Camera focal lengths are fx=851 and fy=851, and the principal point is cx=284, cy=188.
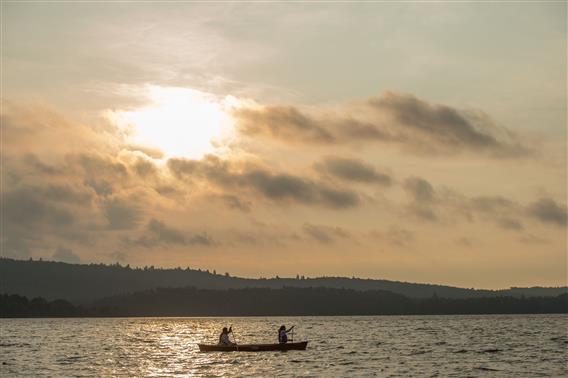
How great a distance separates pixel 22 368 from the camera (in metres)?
86.8

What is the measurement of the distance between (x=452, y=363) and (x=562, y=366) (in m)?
11.4

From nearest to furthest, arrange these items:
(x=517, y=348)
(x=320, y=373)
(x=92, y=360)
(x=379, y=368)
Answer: (x=320, y=373) < (x=379, y=368) < (x=92, y=360) < (x=517, y=348)

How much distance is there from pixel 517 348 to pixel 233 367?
51772mm

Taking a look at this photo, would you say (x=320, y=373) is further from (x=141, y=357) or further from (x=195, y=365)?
(x=141, y=357)

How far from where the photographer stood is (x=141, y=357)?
104750mm

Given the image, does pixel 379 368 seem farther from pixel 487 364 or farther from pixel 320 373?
pixel 487 364

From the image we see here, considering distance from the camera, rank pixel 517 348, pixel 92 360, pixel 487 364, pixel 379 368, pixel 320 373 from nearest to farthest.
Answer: pixel 320 373, pixel 379 368, pixel 487 364, pixel 92 360, pixel 517 348

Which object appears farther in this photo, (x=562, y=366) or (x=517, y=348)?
(x=517, y=348)

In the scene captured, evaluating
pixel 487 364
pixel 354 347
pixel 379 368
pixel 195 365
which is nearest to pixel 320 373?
Answer: pixel 379 368

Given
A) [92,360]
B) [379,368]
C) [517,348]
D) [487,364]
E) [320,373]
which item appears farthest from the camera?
[517,348]

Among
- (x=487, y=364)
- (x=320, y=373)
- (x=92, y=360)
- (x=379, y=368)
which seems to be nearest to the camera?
(x=320, y=373)

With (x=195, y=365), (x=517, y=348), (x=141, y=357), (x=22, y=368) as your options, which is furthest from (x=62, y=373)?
(x=517, y=348)

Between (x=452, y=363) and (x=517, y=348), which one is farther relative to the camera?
(x=517, y=348)

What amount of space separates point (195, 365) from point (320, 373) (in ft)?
52.3
